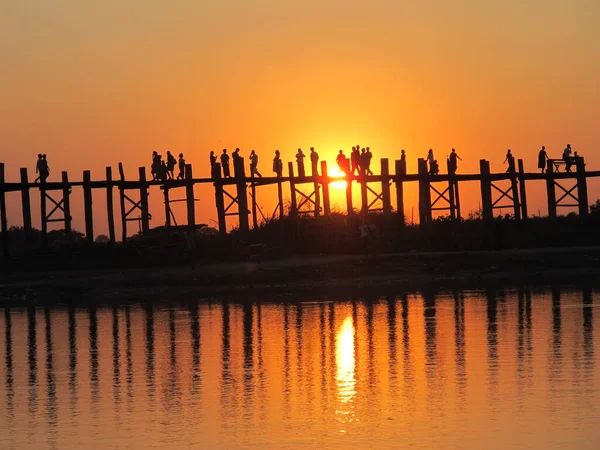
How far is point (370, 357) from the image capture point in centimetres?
1983

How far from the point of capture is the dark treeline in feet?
135

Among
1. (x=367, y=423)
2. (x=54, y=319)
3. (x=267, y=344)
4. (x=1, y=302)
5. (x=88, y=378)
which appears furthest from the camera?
(x=1, y=302)

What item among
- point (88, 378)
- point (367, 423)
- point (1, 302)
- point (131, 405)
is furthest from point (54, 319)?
point (367, 423)

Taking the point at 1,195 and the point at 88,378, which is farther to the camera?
the point at 1,195

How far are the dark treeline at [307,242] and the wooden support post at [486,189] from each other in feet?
1.32

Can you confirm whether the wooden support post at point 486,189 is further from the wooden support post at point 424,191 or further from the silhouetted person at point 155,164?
the silhouetted person at point 155,164

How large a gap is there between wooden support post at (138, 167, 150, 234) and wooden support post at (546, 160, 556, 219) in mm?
14608

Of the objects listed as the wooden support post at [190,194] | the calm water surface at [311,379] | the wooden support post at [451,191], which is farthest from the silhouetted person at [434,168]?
the calm water surface at [311,379]

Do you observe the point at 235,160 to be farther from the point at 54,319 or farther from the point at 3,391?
the point at 3,391

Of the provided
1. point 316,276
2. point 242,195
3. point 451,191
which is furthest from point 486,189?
point 316,276

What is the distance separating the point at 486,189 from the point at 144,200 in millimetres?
12064

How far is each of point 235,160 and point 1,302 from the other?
12.0m

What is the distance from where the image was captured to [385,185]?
44.6m

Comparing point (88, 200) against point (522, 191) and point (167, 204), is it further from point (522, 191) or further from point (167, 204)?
point (522, 191)
